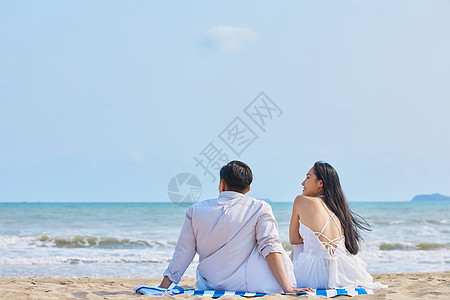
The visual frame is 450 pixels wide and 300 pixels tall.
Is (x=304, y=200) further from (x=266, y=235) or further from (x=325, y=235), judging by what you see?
(x=266, y=235)

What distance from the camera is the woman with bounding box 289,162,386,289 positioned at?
12.6 ft

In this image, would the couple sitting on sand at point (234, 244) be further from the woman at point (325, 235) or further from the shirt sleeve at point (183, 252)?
the woman at point (325, 235)

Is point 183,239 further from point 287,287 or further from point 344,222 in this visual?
point 344,222

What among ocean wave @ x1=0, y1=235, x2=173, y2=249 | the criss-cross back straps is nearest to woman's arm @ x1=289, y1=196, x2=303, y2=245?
the criss-cross back straps

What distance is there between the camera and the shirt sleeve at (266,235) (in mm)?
3303

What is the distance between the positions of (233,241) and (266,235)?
0.25 meters

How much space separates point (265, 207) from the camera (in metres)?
3.38

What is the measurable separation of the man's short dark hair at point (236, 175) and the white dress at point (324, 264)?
2.59ft

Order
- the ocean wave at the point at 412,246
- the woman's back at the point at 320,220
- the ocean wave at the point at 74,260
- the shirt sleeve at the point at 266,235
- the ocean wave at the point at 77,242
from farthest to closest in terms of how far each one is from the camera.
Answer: the ocean wave at the point at 77,242
the ocean wave at the point at 412,246
the ocean wave at the point at 74,260
the woman's back at the point at 320,220
the shirt sleeve at the point at 266,235

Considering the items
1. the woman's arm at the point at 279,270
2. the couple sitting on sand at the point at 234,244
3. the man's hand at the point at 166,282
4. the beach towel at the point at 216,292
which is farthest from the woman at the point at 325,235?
the man's hand at the point at 166,282

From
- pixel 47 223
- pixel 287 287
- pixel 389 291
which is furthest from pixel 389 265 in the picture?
pixel 47 223

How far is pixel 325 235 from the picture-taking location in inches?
152

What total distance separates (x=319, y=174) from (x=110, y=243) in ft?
29.8

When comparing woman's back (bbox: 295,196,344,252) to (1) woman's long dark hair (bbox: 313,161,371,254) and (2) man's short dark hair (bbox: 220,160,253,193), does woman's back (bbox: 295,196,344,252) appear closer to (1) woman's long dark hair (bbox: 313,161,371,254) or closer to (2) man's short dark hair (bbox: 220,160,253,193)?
(1) woman's long dark hair (bbox: 313,161,371,254)
